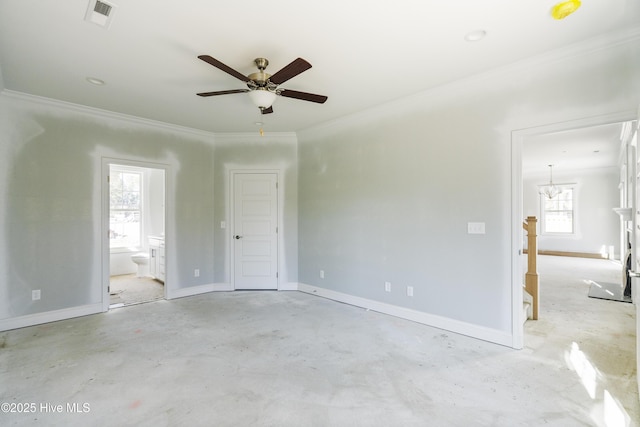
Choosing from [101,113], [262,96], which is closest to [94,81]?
[101,113]

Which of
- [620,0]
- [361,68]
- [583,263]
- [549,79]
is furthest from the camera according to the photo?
[583,263]

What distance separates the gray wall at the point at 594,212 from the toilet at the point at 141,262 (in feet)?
38.8

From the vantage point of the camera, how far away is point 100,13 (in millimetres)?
2119

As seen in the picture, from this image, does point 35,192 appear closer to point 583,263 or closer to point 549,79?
point 549,79

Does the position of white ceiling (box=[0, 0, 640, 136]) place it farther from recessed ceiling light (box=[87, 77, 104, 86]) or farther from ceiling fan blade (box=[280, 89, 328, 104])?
ceiling fan blade (box=[280, 89, 328, 104])

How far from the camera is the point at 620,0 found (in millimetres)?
1980

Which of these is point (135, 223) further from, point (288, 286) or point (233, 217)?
point (288, 286)

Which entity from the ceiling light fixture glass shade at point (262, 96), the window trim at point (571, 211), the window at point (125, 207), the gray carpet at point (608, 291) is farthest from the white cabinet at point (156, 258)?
the window trim at point (571, 211)

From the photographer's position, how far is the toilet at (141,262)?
6.06 m

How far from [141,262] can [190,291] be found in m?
1.90

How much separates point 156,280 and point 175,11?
5206 mm

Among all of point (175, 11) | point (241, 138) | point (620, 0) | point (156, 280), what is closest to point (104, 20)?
point (175, 11)

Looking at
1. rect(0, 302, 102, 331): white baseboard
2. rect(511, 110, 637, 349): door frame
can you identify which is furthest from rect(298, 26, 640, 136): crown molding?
rect(0, 302, 102, 331): white baseboard

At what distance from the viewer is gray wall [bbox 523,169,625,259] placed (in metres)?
8.93
